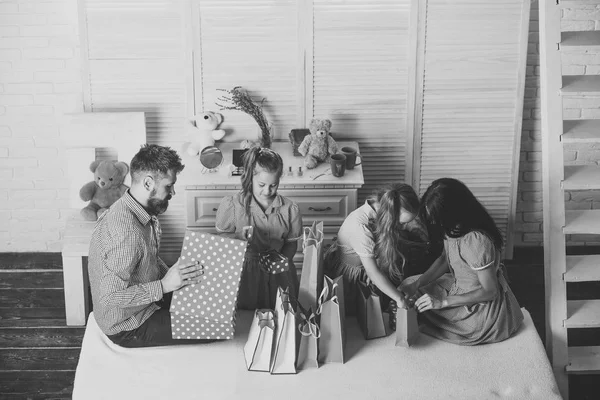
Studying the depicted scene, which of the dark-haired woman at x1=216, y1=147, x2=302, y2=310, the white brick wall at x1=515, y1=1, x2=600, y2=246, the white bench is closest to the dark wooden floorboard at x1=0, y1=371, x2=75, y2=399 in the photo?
the white bench

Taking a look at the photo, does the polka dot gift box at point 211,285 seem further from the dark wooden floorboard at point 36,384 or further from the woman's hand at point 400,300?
the dark wooden floorboard at point 36,384

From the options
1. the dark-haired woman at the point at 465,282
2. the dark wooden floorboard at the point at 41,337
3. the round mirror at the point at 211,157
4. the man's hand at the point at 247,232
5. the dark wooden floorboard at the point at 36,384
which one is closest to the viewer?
the dark-haired woman at the point at 465,282

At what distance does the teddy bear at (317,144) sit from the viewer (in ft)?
14.6

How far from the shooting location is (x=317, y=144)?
14.6ft

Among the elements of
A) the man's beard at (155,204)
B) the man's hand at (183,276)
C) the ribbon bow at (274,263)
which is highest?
the man's beard at (155,204)

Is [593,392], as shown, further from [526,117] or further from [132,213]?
[132,213]

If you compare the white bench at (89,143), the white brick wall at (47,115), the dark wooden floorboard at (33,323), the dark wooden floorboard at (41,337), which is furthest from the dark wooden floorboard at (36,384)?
the white brick wall at (47,115)

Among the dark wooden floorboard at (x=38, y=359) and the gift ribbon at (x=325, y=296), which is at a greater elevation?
the gift ribbon at (x=325, y=296)

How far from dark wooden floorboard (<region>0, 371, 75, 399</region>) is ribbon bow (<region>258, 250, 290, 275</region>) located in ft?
3.43

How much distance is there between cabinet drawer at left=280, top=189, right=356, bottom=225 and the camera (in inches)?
174

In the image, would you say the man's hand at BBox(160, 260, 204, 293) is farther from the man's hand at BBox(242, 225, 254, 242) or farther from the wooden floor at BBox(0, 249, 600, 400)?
the wooden floor at BBox(0, 249, 600, 400)

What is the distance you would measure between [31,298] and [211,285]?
1.68 meters

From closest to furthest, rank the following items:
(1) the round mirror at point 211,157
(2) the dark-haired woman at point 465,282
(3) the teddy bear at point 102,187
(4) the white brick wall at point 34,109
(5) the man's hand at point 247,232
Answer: (2) the dark-haired woman at point 465,282 < (5) the man's hand at point 247,232 < (1) the round mirror at point 211,157 < (3) the teddy bear at point 102,187 < (4) the white brick wall at point 34,109

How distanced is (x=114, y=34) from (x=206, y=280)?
1.87 meters
